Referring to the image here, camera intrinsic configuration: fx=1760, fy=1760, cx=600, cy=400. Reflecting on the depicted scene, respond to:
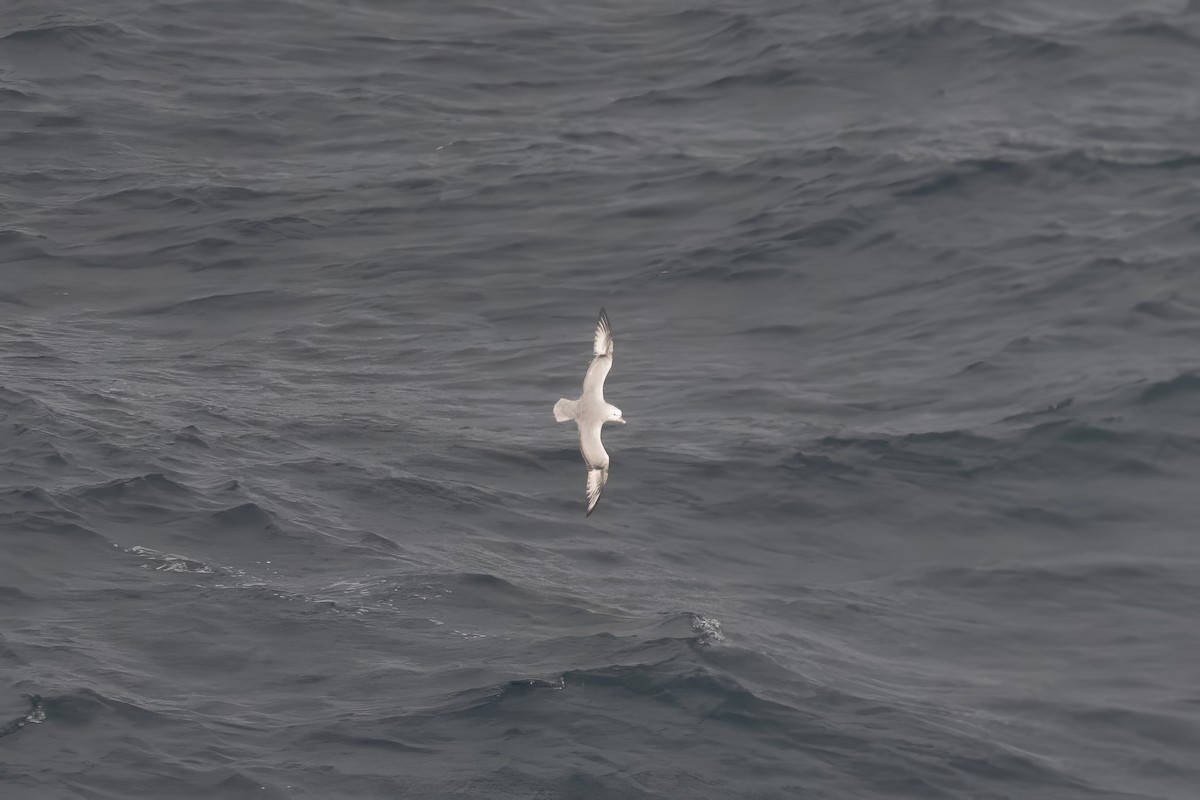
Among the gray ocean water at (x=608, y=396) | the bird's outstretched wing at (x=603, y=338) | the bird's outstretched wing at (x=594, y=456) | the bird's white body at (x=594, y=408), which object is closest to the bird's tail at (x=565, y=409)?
the bird's white body at (x=594, y=408)

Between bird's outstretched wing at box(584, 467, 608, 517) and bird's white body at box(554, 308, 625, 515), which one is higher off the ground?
bird's white body at box(554, 308, 625, 515)

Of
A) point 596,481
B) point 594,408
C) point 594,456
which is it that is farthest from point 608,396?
point 594,408

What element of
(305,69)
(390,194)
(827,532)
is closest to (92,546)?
(827,532)

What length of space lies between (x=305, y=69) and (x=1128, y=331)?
13588 mm

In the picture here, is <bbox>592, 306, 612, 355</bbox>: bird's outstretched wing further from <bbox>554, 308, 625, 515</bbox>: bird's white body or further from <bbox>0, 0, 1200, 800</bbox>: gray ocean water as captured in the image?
<bbox>0, 0, 1200, 800</bbox>: gray ocean water

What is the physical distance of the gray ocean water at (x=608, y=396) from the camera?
13.8m

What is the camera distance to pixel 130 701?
13.6m

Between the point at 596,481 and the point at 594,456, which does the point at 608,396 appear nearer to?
the point at 596,481

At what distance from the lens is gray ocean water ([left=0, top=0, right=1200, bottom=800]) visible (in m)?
13.8

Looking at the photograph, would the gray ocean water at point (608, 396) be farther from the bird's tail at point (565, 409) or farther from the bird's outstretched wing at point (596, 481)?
the bird's tail at point (565, 409)

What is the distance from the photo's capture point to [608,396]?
1888 cm

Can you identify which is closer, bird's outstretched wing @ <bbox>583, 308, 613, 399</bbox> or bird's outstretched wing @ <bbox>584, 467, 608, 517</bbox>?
bird's outstretched wing @ <bbox>583, 308, 613, 399</bbox>

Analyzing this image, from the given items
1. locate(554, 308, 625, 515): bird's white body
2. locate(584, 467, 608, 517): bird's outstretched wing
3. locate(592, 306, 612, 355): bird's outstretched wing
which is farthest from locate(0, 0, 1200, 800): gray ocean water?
locate(592, 306, 612, 355): bird's outstretched wing

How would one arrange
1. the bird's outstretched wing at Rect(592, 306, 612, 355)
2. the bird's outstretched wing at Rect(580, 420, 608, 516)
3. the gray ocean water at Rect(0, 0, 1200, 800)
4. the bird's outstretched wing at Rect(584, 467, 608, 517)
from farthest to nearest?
the bird's outstretched wing at Rect(584, 467, 608, 517), the bird's outstretched wing at Rect(580, 420, 608, 516), the bird's outstretched wing at Rect(592, 306, 612, 355), the gray ocean water at Rect(0, 0, 1200, 800)
